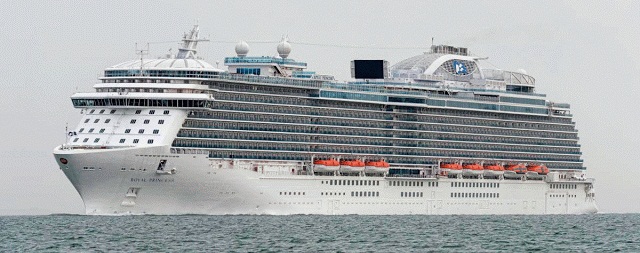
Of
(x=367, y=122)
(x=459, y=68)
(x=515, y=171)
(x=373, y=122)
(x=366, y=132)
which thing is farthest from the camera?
(x=459, y=68)

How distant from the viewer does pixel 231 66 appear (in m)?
123

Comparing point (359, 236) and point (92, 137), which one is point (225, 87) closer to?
point (92, 137)

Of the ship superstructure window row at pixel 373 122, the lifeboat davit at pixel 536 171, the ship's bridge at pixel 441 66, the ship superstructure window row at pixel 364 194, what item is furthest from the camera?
the lifeboat davit at pixel 536 171

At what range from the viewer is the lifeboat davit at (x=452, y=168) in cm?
13325

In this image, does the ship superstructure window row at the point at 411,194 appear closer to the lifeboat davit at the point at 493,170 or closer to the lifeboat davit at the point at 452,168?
the lifeboat davit at the point at 452,168

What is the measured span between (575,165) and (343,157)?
32989 mm

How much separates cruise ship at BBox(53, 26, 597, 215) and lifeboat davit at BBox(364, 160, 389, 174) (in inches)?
4.5

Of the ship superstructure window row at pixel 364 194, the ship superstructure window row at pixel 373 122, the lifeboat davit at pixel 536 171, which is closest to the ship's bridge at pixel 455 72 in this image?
the ship superstructure window row at pixel 373 122

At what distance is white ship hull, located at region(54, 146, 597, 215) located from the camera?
356ft

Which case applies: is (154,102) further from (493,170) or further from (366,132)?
(493,170)

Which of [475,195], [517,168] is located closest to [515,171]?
[517,168]

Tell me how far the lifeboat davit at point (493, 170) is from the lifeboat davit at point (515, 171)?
1.25 m

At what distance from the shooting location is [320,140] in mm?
124625

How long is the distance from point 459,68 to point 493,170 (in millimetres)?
10455
